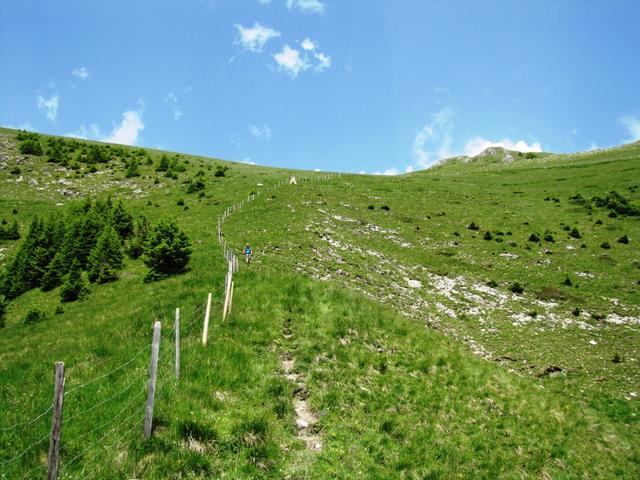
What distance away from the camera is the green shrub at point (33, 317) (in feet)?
88.8

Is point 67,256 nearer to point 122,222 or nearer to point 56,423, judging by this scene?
point 122,222

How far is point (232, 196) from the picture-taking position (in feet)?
186

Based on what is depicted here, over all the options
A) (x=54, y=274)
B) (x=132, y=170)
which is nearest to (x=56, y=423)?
(x=54, y=274)

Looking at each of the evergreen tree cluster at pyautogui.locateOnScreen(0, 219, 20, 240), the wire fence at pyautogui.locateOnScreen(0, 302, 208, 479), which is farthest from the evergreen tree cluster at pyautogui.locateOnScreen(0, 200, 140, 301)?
the wire fence at pyautogui.locateOnScreen(0, 302, 208, 479)

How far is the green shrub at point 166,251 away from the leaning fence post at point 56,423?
22.6 metres

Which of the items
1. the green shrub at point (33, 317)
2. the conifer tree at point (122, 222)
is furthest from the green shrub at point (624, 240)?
the green shrub at point (33, 317)

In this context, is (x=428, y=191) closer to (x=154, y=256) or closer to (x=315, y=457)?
(x=154, y=256)

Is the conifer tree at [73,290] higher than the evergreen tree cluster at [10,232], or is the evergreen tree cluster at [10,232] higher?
the evergreen tree cluster at [10,232]

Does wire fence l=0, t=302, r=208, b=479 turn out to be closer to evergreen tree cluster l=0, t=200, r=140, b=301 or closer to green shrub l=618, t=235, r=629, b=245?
evergreen tree cluster l=0, t=200, r=140, b=301

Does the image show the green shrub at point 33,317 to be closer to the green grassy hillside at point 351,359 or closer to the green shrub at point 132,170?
the green grassy hillside at point 351,359

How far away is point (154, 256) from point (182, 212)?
75.6 ft

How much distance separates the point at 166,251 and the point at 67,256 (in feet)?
52.2

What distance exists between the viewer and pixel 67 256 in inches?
1453

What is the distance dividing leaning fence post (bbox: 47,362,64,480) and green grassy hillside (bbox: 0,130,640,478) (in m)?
0.49
